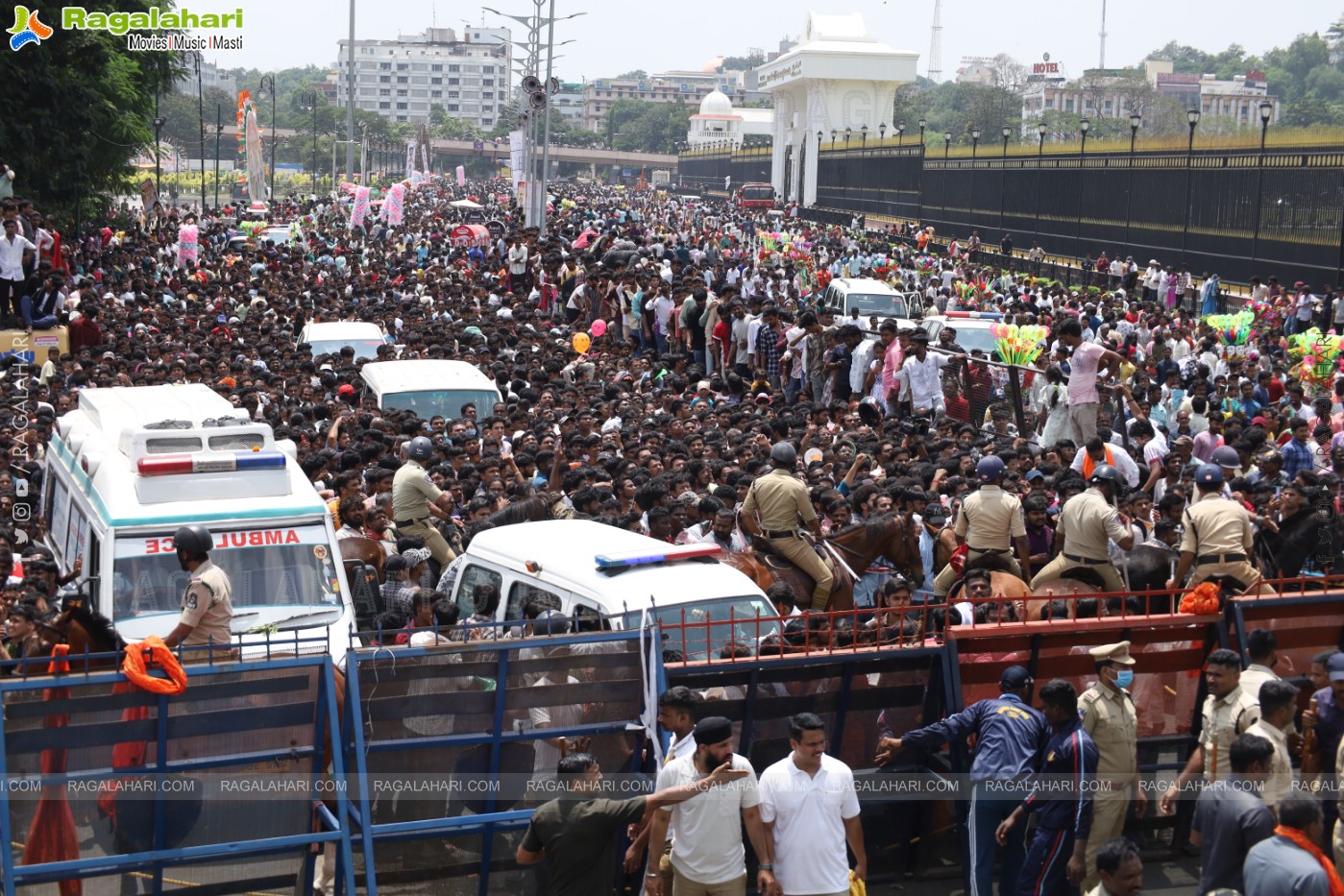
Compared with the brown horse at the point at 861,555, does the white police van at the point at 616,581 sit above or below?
above

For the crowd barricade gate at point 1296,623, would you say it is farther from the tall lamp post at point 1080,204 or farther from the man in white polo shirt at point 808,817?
the tall lamp post at point 1080,204

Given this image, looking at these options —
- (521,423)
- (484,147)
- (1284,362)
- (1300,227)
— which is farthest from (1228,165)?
(484,147)

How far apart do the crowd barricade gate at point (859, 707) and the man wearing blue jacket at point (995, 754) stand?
220 millimetres

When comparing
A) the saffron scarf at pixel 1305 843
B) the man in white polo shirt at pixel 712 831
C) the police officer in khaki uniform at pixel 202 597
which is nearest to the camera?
the saffron scarf at pixel 1305 843

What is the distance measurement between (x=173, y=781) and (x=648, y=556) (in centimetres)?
288

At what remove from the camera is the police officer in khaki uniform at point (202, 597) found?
297 inches

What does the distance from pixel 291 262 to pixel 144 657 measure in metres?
28.3

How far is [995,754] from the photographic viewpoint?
715 cm

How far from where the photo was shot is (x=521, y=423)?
50.9ft

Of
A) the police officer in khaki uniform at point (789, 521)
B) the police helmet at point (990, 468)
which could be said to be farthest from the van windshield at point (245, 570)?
the police helmet at point (990, 468)

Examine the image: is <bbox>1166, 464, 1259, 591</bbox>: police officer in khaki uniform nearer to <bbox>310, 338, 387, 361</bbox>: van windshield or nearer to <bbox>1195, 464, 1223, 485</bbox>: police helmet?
<bbox>1195, 464, 1223, 485</bbox>: police helmet

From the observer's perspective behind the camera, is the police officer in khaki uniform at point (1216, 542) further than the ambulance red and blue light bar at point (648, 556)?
Yes

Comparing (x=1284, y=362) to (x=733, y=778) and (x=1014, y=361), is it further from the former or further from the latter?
(x=733, y=778)

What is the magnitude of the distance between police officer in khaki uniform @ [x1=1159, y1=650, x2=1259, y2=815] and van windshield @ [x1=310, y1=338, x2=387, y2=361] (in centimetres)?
1503
